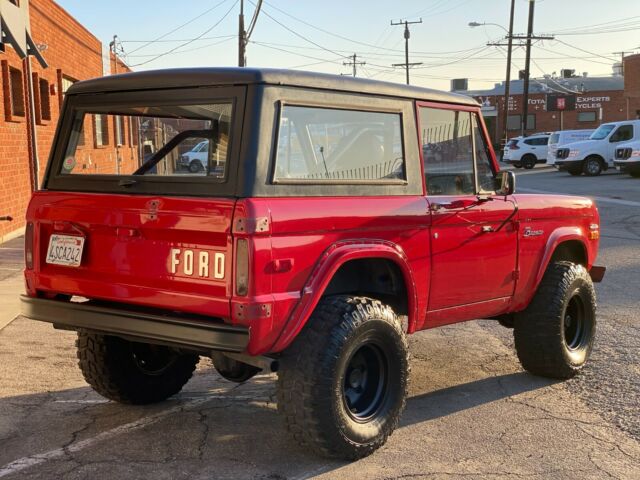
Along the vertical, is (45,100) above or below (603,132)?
above

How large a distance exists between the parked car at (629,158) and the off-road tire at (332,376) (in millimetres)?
25558

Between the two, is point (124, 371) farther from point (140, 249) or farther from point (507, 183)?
point (507, 183)

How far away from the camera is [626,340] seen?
22.5ft

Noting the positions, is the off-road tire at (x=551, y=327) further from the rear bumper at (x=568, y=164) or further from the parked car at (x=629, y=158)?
the rear bumper at (x=568, y=164)

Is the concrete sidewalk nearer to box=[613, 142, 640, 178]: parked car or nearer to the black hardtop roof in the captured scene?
the black hardtop roof

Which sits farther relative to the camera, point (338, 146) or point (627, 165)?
point (627, 165)

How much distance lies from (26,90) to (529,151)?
31713mm

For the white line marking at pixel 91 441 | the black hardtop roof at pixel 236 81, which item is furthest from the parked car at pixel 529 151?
the white line marking at pixel 91 441

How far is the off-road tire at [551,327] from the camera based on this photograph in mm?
5656

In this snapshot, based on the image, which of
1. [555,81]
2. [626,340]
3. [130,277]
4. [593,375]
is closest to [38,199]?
[130,277]

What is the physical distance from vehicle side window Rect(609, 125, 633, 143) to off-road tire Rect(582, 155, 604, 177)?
0.97m

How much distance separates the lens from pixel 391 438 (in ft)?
15.1

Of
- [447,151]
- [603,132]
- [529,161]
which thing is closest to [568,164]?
[603,132]

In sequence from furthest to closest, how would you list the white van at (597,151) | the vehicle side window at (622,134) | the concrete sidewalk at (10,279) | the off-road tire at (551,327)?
the white van at (597,151), the vehicle side window at (622,134), the concrete sidewalk at (10,279), the off-road tire at (551,327)
